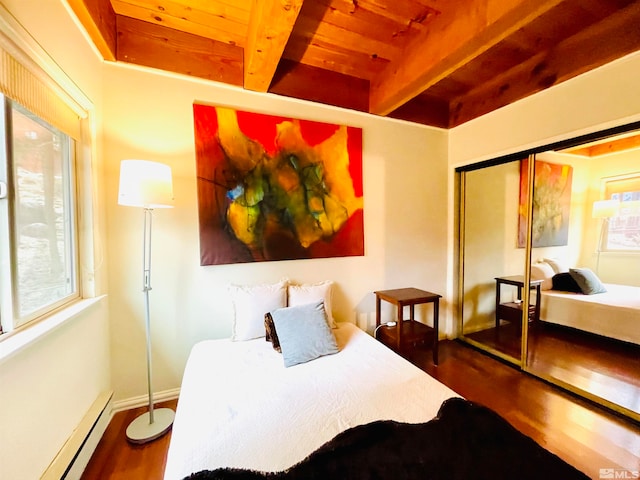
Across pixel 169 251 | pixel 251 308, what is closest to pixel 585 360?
pixel 251 308

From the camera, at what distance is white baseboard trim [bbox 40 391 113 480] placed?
121cm

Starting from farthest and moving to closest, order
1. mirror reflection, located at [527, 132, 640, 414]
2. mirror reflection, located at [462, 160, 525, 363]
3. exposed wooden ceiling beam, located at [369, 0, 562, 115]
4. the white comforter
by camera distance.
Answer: mirror reflection, located at [462, 160, 525, 363]
mirror reflection, located at [527, 132, 640, 414]
exposed wooden ceiling beam, located at [369, 0, 562, 115]
the white comforter

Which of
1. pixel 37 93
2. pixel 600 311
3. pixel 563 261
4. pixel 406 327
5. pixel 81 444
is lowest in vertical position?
pixel 81 444

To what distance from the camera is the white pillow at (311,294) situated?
209 centimetres

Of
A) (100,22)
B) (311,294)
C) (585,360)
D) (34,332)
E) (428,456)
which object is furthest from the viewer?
(585,360)

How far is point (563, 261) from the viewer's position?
2307mm

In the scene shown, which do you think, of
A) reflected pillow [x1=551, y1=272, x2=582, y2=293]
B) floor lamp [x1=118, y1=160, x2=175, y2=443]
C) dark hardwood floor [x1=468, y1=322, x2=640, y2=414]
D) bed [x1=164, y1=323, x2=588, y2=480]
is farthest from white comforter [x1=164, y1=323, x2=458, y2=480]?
reflected pillow [x1=551, y1=272, x2=582, y2=293]

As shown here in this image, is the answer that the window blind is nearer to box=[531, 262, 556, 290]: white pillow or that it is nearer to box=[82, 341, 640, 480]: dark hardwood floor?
box=[82, 341, 640, 480]: dark hardwood floor

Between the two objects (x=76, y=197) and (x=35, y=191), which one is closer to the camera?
(x=35, y=191)

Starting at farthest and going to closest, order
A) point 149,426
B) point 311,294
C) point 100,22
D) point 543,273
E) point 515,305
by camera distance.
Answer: point 515,305, point 543,273, point 311,294, point 149,426, point 100,22

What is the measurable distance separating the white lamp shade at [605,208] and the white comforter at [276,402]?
2.03m

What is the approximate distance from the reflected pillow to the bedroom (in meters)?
1.22

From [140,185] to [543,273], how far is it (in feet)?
11.0

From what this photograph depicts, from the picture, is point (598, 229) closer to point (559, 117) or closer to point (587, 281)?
point (587, 281)
